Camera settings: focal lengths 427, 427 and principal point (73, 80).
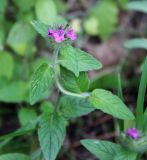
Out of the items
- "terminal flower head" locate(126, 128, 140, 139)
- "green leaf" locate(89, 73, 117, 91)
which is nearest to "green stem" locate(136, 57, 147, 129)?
"terminal flower head" locate(126, 128, 140, 139)

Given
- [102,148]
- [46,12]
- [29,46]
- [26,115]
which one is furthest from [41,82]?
[29,46]

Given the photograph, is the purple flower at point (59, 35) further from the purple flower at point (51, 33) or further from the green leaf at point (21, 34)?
the green leaf at point (21, 34)

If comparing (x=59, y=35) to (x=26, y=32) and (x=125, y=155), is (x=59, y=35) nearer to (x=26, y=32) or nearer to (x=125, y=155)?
(x=125, y=155)

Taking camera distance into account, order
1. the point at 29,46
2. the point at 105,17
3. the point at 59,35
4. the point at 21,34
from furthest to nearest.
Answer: the point at 105,17, the point at 29,46, the point at 21,34, the point at 59,35

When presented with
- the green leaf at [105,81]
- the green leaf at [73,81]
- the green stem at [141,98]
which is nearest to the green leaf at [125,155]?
the green stem at [141,98]

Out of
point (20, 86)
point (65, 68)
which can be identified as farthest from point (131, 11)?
point (65, 68)
